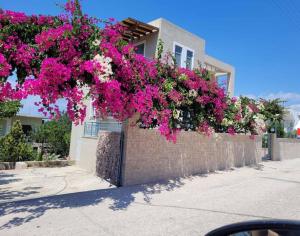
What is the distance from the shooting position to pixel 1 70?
241 inches

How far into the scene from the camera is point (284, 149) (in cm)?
2170

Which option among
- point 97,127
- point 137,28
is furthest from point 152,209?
point 137,28

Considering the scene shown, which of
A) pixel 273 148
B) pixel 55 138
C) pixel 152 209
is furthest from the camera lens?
pixel 273 148

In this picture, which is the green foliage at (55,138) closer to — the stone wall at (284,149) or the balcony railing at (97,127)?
the balcony railing at (97,127)

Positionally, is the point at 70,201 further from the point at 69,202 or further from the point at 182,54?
the point at 182,54

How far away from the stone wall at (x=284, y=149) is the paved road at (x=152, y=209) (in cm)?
1031

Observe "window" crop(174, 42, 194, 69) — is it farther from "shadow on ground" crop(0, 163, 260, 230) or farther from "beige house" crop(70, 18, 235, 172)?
"shadow on ground" crop(0, 163, 260, 230)

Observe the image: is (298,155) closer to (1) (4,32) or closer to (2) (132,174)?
(2) (132,174)

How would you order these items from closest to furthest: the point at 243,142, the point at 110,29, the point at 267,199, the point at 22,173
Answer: the point at 110,29
the point at 267,199
the point at 22,173
the point at 243,142

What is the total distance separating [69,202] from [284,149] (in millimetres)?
18286

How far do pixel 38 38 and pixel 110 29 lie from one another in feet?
5.79

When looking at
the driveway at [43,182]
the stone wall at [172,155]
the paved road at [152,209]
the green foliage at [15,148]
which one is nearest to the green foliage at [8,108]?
the green foliage at [15,148]

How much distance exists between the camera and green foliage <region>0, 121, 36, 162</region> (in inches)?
615

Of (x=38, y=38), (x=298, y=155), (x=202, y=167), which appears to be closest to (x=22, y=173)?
(x=202, y=167)
